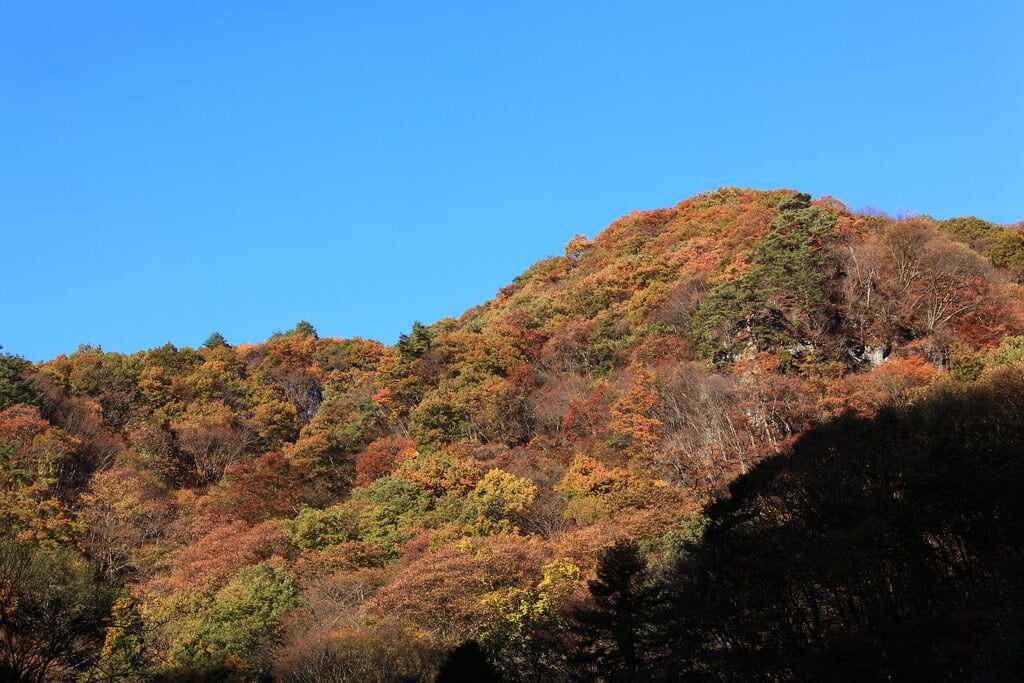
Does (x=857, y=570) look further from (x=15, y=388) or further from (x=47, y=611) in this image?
(x=15, y=388)

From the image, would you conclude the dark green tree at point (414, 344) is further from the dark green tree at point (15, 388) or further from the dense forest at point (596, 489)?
the dark green tree at point (15, 388)

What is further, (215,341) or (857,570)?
(215,341)

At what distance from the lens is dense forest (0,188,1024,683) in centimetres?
1875

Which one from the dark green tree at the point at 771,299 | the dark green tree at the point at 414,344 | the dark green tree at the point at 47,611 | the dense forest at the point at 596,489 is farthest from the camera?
the dark green tree at the point at 414,344

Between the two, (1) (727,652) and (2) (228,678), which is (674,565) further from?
(2) (228,678)

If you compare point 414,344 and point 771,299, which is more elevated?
point 414,344

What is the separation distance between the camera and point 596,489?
32.9m

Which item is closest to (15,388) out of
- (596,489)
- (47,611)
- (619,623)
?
(47,611)

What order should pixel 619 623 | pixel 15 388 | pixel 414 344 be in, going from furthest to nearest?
pixel 414 344 → pixel 15 388 → pixel 619 623

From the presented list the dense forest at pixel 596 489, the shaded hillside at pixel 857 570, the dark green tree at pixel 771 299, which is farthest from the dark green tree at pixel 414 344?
the shaded hillside at pixel 857 570

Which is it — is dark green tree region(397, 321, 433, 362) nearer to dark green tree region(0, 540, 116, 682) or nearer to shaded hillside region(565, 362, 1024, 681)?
dark green tree region(0, 540, 116, 682)

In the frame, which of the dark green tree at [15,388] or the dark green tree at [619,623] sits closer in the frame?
the dark green tree at [619,623]

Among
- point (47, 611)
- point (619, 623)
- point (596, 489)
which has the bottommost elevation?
point (619, 623)

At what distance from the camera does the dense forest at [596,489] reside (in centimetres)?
1875
